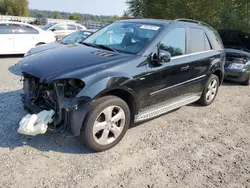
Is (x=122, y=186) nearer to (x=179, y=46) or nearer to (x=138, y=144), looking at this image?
(x=138, y=144)

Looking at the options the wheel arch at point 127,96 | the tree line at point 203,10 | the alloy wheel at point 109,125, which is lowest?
the alloy wheel at point 109,125

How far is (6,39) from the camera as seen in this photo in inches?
396

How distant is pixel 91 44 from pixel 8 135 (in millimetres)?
1910

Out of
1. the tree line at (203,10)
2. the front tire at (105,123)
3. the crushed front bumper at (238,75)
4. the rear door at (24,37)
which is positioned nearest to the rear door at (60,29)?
the rear door at (24,37)

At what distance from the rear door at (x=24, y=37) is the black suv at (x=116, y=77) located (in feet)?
22.1

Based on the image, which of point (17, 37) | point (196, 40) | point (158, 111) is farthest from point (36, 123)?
point (17, 37)

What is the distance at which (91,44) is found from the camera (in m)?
4.39

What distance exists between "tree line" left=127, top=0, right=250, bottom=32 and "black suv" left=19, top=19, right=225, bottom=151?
26.6 feet

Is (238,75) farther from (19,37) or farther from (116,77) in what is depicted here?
(19,37)

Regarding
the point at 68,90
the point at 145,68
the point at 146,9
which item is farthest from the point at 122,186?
the point at 146,9

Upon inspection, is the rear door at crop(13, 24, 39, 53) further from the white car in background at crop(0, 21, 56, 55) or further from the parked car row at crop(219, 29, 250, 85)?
the parked car row at crop(219, 29, 250, 85)

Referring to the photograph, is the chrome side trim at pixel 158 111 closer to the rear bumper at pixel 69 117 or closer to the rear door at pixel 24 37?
the rear bumper at pixel 69 117

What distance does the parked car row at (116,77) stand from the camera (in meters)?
3.16

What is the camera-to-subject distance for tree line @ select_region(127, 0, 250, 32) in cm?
1192
